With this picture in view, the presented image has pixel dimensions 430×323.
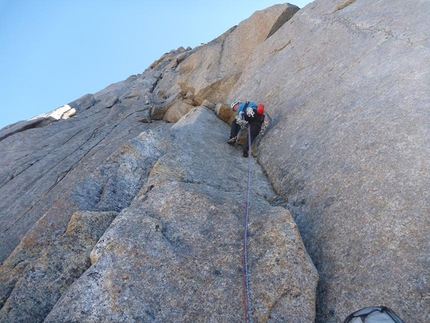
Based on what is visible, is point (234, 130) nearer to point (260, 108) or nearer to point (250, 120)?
point (250, 120)

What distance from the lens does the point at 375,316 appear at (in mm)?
3514

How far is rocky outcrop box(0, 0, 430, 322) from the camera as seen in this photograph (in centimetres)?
535

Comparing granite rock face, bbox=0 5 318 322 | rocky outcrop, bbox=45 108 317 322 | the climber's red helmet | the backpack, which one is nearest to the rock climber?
the climber's red helmet

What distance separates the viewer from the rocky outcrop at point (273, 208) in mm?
5352

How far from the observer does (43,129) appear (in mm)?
20938

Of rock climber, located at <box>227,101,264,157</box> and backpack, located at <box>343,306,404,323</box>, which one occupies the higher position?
rock climber, located at <box>227,101,264,157</box>

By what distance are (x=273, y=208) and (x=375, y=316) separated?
3.68 metres

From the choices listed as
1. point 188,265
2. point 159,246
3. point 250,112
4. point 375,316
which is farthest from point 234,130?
point 375,316

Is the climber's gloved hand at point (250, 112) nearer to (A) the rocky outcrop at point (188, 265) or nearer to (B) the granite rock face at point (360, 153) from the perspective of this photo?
(B) the granite rock face at point (360, 153)

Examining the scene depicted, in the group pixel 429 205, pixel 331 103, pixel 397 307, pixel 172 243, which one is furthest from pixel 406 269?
pixel 331 103

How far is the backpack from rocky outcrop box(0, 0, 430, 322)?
5.69 feet

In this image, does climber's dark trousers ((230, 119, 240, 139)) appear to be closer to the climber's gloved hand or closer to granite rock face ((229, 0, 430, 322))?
the climber's gloved hand

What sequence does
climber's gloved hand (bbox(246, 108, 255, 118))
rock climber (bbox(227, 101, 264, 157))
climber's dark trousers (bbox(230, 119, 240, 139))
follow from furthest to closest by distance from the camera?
climber's dark trousers (bbox(230, 119, 240, 139)) → climber's gloved hand (bbox(246, 108, 255, 118)) → rock climber (bbox(227, 101, 264, 157))

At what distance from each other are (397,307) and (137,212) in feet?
15.4
